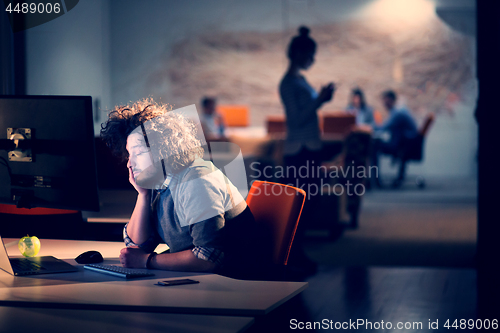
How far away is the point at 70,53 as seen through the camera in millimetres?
4098

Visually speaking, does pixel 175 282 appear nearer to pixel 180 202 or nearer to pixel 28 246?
pixel 180 202

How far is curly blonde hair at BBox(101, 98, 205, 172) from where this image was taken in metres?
1.46

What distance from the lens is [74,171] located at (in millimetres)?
1441

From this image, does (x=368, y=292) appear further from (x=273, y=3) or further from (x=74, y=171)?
(x=273, y=3)

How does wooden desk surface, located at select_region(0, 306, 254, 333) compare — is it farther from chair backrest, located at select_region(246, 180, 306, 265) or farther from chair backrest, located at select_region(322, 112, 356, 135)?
chair backrest, located at select_region(322, 112, 356, 135)

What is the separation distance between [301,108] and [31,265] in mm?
2378

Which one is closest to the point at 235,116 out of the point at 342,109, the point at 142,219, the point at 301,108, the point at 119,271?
the point at 342,109

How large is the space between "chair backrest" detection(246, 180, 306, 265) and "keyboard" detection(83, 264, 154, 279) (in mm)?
418

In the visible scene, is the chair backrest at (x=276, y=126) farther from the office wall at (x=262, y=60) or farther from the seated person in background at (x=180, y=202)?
the seated person in background at (x=180, y=202)

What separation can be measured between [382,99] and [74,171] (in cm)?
Answer: 803

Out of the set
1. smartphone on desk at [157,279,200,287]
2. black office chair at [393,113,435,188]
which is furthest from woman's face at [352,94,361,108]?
smartphone on desk at [157,279,200,287]

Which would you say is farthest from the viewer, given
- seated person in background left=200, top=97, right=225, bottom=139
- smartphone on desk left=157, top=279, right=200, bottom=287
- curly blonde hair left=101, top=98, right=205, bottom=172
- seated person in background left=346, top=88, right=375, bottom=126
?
seated person in background left=346, top=88, right=375, bottom=126

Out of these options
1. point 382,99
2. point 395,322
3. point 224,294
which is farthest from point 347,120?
point 224,294

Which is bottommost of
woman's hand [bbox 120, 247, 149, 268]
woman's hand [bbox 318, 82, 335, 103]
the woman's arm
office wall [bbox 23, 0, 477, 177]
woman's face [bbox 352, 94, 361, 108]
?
woman's hand [bbox 120, 247, 149, 268]
